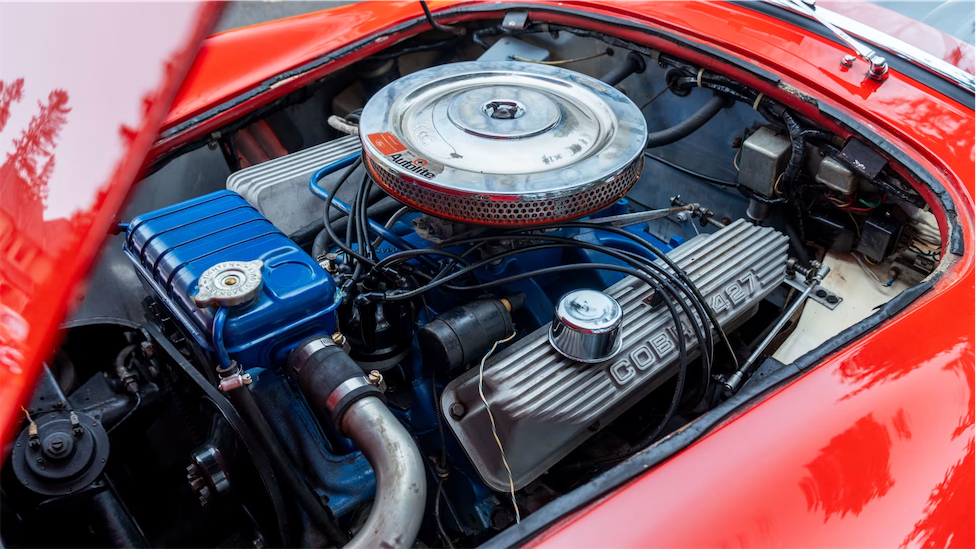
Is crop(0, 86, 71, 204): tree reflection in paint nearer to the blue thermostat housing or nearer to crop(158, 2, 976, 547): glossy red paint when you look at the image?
the blue thermostat housing

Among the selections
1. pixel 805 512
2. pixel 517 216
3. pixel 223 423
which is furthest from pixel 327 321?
pixel 805 512

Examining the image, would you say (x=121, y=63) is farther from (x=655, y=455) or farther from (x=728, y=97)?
(x=728, y=97)

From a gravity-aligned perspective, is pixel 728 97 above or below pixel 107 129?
below

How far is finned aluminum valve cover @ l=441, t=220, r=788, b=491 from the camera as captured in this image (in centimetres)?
123

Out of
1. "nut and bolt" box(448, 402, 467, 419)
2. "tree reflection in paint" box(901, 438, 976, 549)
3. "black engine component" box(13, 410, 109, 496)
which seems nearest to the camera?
"tree reflection in paint" box(901, 438, 976, 549)

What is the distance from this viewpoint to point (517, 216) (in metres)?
1.22

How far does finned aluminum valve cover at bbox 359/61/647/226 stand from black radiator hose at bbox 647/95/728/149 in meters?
0.38

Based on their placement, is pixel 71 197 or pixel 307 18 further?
pixel 307 18

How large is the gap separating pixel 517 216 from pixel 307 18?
1234 millimetres

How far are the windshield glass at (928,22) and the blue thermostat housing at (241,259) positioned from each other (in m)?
1.52

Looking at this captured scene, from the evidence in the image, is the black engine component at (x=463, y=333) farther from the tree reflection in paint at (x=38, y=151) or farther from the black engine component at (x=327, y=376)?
the tree reflection in paint at (x=38, y=151)

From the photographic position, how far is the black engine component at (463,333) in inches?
49.2

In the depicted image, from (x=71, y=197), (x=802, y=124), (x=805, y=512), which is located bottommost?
(x=805, y=512)

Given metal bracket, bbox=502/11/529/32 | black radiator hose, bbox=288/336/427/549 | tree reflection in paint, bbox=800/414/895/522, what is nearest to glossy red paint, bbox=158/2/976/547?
tree reflection in paint, bbox=800/414/895/522
